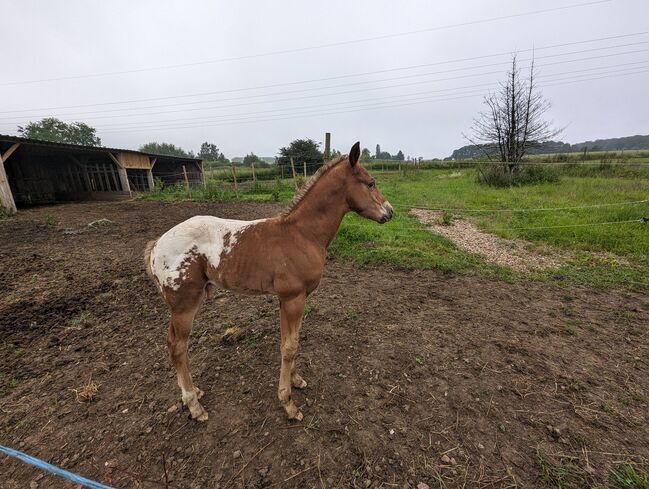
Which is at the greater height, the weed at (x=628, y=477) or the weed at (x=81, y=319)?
the weed at (x=81, y=319)

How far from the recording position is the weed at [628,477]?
6.39ft

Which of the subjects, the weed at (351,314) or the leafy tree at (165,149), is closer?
the weed at (351,314)

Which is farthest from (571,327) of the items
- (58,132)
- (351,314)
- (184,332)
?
(58,132)

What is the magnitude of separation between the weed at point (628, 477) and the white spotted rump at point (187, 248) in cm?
334

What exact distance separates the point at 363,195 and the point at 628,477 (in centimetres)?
284

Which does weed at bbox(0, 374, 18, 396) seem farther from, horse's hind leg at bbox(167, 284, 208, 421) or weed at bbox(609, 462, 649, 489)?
weed at bbox(609, 462, 649, 489)

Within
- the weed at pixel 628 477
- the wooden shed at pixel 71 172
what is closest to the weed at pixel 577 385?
the weed at pixel 628 477

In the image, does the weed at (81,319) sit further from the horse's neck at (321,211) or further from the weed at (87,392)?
the horse's neck at (321,211)

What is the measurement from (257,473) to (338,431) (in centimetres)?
71

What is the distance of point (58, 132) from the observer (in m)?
64.2

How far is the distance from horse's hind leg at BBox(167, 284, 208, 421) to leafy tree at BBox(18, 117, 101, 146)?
258ft

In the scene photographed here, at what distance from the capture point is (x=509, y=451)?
88.1 inches

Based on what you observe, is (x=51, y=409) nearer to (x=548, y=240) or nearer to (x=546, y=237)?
(x=548, y=240)

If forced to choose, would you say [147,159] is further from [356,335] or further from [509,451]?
[509,451]
